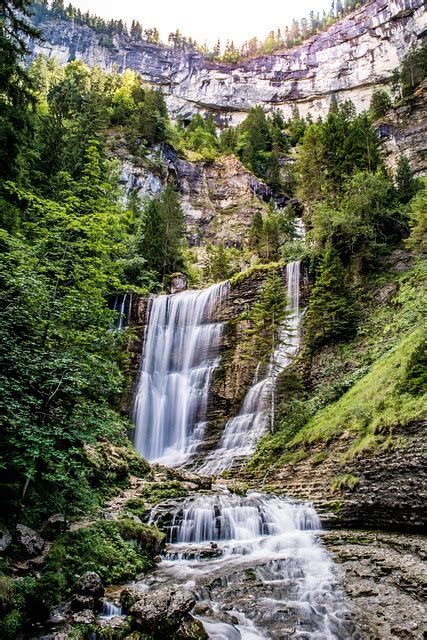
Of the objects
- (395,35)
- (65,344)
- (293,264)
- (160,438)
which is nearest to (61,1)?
(395,35)

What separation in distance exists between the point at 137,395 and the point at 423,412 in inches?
733

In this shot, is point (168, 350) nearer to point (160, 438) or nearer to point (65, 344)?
point (160, 438)

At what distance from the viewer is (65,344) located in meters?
7.87

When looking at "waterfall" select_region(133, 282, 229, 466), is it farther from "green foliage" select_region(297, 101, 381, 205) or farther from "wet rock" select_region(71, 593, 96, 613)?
"wet rock" select_region(71, 593, 96, 613)

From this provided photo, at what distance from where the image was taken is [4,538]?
21.0ft

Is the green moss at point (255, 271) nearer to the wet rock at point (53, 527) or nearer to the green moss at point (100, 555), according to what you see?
the green moss at point (100, 555)

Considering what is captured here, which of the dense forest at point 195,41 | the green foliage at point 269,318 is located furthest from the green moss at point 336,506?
the dense forest at point 195,41

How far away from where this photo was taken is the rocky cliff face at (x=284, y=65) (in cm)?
7369

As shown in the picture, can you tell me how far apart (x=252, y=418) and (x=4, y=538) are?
53.2ft

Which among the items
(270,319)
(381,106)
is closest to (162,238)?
(270,319)

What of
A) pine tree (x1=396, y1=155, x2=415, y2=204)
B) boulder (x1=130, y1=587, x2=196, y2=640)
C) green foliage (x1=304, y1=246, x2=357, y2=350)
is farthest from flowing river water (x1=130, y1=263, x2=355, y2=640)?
pine tree (x1=396, y1=155, x2=415, y2=204)

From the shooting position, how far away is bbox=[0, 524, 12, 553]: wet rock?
623cm

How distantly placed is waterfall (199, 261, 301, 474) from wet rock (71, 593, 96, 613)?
13176mm

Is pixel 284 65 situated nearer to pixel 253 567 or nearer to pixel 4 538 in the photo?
pixel 253 567
